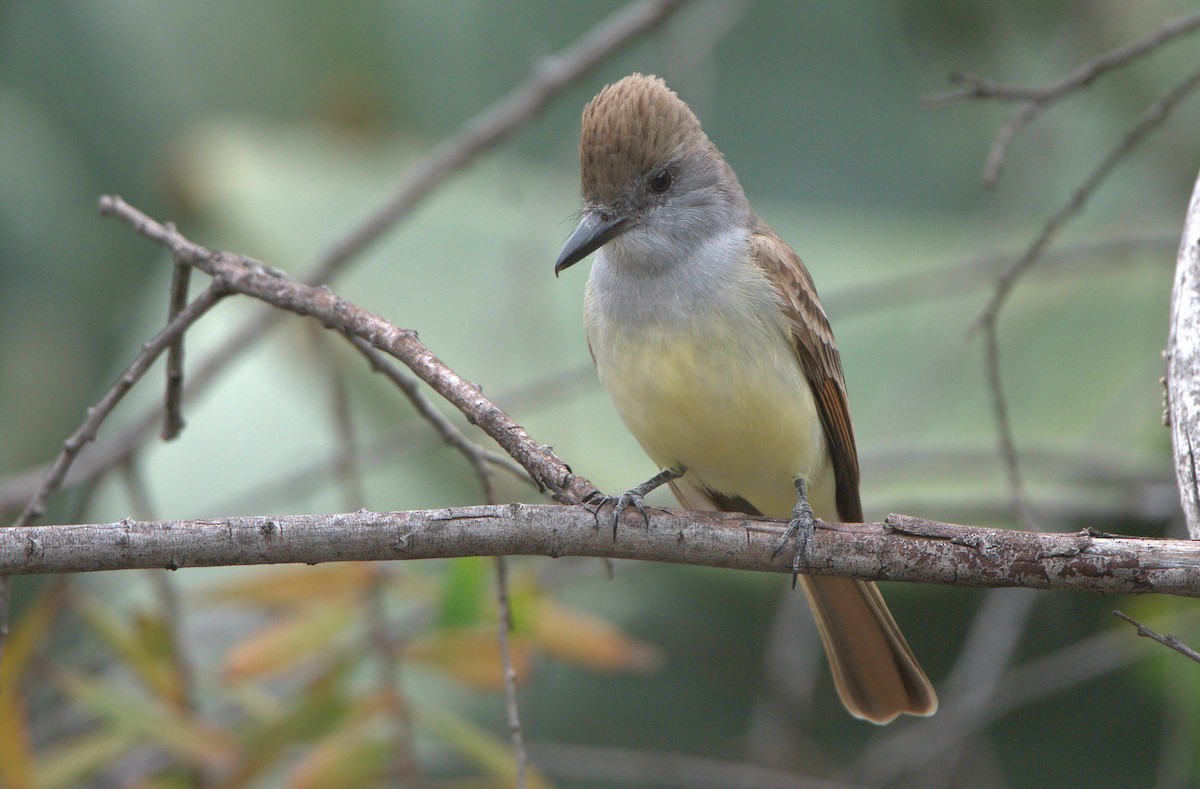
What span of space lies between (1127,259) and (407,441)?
2.63 metres

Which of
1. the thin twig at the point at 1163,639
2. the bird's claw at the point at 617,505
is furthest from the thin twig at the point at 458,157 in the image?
the thin twig at the point at 1163,639

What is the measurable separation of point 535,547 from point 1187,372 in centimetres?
107

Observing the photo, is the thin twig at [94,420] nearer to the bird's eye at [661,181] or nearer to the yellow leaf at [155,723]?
the yellow leaf at [155,723]

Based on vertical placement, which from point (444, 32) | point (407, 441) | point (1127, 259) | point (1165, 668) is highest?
point (444, 32)

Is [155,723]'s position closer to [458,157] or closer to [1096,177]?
[458,157]

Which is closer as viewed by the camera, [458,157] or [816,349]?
[816,349]

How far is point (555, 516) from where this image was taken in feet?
6.02

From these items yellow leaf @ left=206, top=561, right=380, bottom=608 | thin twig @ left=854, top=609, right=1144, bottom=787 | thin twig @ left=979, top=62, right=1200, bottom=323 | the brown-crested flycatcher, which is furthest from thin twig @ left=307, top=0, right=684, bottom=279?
thin twig @ left=854, top=609, right=1144, bottom=787

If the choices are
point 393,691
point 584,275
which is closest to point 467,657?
point 393,691

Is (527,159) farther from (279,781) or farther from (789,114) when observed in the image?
(279,781)

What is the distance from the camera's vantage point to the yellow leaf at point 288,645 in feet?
9.03

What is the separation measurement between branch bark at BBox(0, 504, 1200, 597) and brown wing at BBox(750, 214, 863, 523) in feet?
3.53

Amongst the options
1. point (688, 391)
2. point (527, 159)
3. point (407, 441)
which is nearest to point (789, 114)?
point (527, 159)

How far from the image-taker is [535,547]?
181 centimetres
